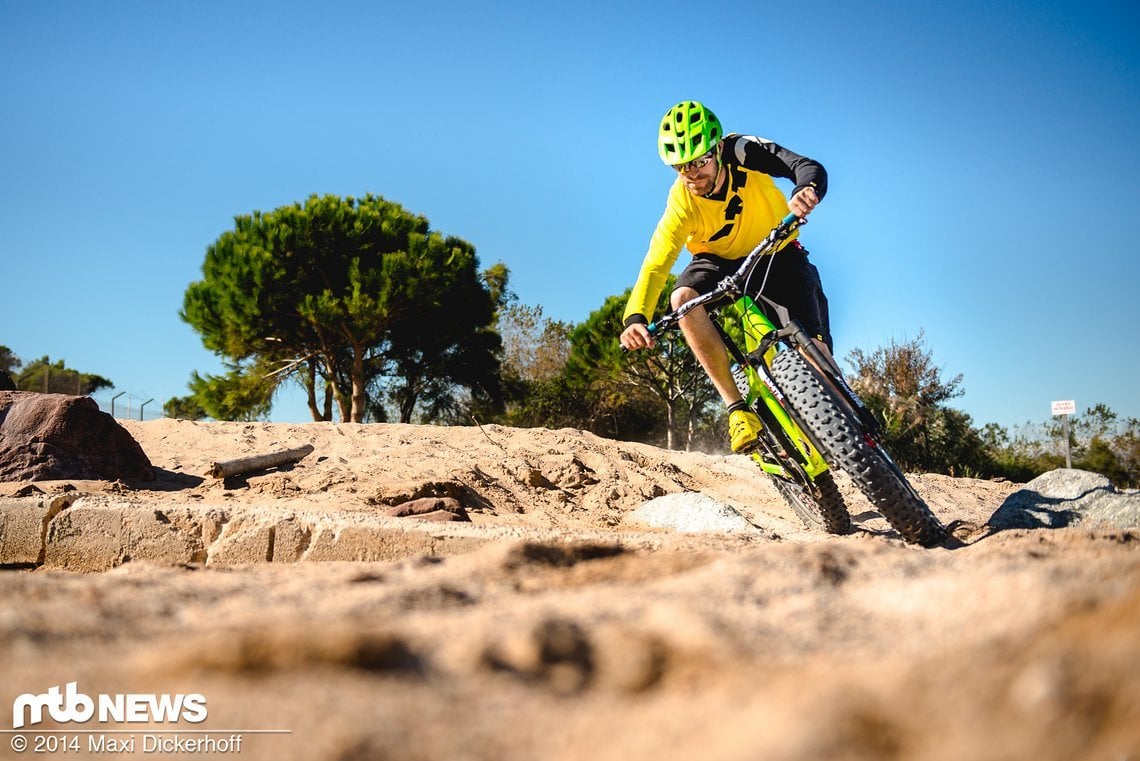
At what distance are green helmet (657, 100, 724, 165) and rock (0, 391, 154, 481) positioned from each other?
14.4ft

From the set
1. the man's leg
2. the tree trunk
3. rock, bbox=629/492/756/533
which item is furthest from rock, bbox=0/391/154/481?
the tree trunk

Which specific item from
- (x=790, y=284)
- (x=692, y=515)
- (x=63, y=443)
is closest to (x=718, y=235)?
(x=790, y=284)

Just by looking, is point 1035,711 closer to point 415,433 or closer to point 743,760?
point 743,760

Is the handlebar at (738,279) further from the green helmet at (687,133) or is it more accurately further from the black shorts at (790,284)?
the green helmet at (687,133)

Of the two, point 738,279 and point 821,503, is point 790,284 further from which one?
point 821,503

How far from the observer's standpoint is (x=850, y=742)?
699 millimetres

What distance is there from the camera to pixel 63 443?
5.34 m

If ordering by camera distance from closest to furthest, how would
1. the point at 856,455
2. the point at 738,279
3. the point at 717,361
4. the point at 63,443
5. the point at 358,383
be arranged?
1. the point at 856,455
2. the point at 738,279
3. the point at 717,361
4. the point at 63,443
5. the point at 358,383

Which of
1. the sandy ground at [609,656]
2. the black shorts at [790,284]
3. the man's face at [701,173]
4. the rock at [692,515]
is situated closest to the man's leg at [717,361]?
the black shorts at [790,284]

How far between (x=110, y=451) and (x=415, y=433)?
3050 mm

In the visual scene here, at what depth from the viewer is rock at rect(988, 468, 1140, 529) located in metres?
4.00

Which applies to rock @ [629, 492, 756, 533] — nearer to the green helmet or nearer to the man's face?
the man's face

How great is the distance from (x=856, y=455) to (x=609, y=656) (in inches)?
97.1

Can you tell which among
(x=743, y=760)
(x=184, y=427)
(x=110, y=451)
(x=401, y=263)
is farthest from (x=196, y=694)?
(x=401, y=263)
